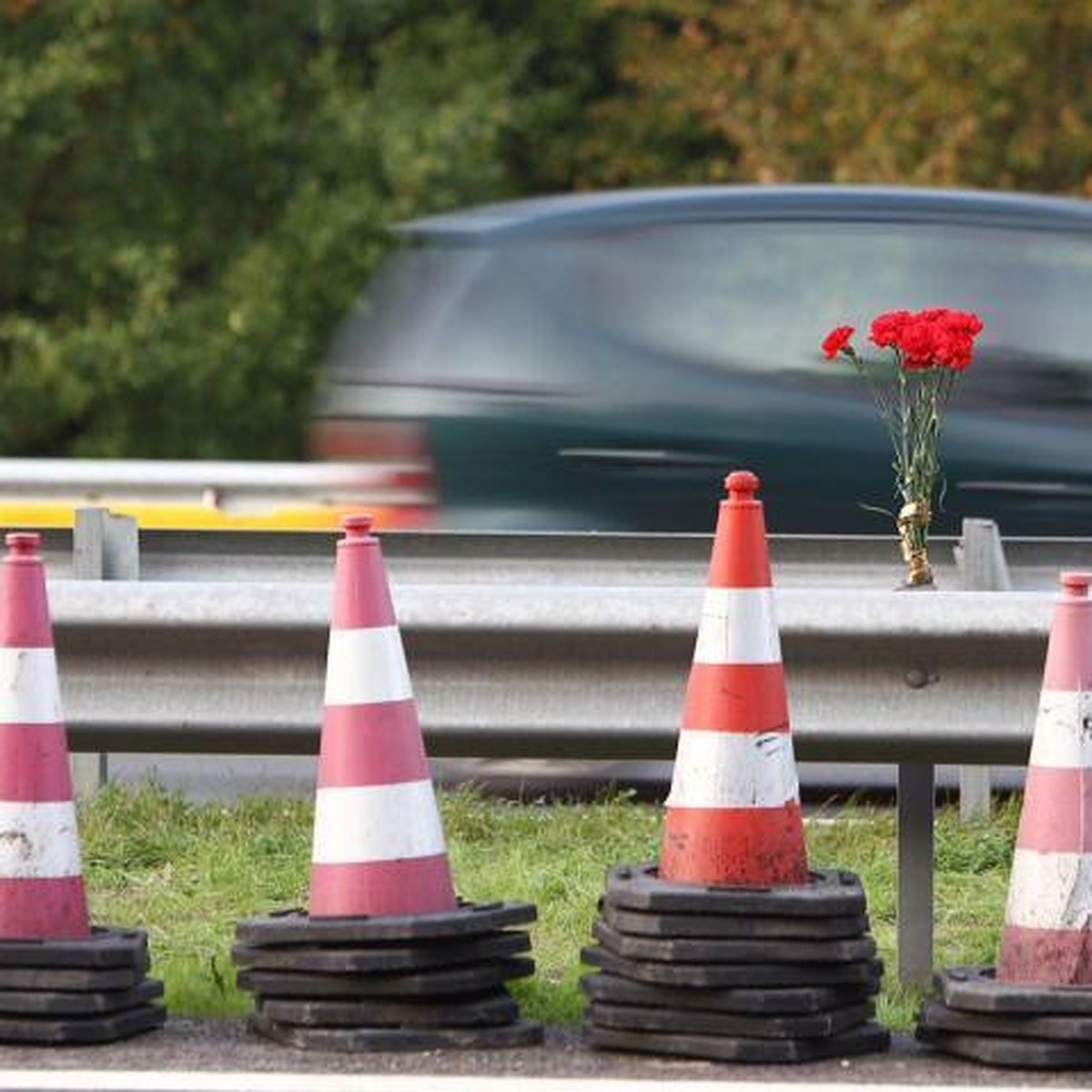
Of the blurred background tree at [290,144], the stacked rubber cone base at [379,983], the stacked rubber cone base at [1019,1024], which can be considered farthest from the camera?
the blurred background tree at [290,144]

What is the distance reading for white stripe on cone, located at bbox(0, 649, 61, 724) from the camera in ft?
20.4

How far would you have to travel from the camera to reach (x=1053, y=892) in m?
6.03

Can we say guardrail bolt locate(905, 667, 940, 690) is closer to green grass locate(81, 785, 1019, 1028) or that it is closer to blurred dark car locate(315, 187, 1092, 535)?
green grass locate(81, 785, 1019, 1028)

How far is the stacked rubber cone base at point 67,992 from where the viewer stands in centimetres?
604

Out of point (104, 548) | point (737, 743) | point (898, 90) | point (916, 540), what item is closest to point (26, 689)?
point (737, 743)

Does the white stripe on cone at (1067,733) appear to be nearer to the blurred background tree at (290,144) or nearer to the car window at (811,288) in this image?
the car window at (811,288)

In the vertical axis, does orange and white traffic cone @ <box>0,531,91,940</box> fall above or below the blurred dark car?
below

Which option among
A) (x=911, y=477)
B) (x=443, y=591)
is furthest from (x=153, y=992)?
(x=911, y=477)

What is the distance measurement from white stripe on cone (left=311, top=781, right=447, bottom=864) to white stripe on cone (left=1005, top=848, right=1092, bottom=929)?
3.30 ft

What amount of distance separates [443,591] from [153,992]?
1.07 meters

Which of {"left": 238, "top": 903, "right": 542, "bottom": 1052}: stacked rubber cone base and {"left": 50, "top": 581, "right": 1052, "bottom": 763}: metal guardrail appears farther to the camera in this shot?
{"left": 50, "top": 581, "right": 1052, "bottom": 763}: metal guardrail

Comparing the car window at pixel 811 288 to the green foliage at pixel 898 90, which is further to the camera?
the green foliage at pixel 898 90

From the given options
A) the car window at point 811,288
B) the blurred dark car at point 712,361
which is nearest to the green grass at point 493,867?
the blurred dark car at point 712,361

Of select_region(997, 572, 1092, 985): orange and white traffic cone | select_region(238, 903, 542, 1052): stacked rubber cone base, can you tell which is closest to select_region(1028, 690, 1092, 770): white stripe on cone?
select_region(997, 572, 1092, 985): orange and white traffic cone
